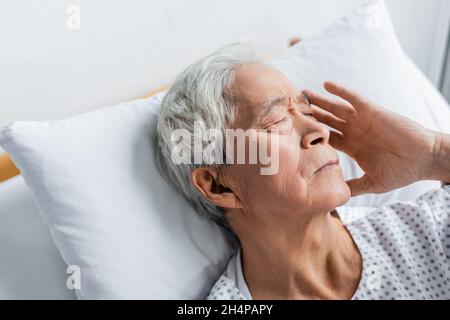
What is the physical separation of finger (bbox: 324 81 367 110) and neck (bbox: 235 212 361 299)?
0.28 metres

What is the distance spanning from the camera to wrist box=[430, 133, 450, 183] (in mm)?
1124

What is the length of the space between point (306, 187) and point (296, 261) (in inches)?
7.3

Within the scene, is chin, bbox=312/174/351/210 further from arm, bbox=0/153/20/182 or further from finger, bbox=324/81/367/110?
arm, bbox=0/153/20/182

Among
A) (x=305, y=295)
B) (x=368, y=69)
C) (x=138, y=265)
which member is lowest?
(x=305, y=295)

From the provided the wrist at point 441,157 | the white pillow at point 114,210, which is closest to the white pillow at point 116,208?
the white pillow at point 114,210

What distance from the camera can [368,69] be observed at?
4.48 feet

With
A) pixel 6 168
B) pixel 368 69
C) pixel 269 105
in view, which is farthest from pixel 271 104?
pixel 6 168

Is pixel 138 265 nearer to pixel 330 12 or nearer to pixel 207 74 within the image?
pixel 207 74

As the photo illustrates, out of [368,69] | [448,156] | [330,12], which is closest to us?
[448,156]

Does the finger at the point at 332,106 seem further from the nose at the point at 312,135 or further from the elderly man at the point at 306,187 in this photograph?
the nose at the point at 312,135

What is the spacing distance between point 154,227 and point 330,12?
105 cm

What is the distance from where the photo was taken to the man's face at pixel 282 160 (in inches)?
38.1

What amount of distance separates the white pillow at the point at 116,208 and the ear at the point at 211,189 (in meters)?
0.08
